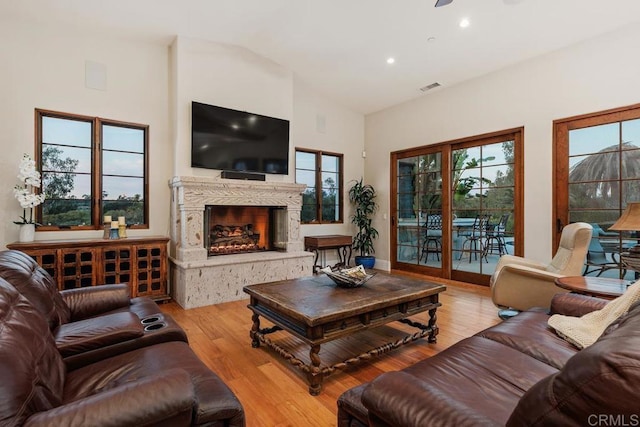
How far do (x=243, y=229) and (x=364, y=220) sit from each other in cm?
244

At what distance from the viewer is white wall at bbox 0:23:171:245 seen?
146 inches

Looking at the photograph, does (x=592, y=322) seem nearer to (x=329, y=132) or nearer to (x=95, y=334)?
(x=95, y=334)

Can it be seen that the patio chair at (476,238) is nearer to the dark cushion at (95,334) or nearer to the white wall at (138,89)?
the white wall at (138,89)

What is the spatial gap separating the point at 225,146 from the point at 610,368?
4623 mm

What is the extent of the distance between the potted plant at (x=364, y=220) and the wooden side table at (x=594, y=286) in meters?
3.74

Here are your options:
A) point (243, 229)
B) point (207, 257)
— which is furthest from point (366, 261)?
point (207, 257)

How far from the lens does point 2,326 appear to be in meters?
1.15

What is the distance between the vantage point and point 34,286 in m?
1.84

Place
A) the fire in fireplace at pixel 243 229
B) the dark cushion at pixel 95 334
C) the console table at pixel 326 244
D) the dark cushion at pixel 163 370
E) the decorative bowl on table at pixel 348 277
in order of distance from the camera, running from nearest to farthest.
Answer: the dark cushion at pixel 163 370 → the dark cushion at pixel 95 334 → the decorative bowl on table at pixel 348 277 → the fire in fireplace at pixel 243 229 → the console table at pixel 326 244

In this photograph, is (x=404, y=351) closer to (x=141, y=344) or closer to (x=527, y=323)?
(x=527, y=323)

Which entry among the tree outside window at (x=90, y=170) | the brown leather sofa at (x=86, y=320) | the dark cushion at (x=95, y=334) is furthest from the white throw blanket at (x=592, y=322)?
the tree outside window at (x=90, y=170)

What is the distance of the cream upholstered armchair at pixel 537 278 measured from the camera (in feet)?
10.2

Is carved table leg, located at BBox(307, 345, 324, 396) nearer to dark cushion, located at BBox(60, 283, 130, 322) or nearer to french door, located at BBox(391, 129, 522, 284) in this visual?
dark cushion, located at BBox(60, 283, 130, 322)

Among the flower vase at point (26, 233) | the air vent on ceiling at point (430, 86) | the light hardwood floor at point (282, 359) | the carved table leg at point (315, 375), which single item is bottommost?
the light hardwood floor at point (282, 359)
